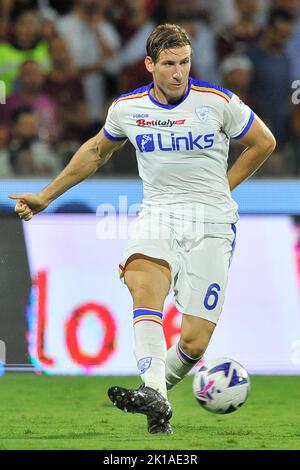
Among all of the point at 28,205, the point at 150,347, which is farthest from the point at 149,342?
the point at 28,205

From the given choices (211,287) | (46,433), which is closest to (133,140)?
(211,287)

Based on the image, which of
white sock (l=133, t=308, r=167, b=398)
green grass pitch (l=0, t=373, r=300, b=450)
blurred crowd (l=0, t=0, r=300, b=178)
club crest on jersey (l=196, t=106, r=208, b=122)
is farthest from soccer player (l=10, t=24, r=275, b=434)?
blurred crowd (l=0, t=0, r=300, b=178)

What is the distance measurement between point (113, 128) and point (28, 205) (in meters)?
0.66

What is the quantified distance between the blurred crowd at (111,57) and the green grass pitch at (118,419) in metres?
2.41

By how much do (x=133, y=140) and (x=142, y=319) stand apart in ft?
3.52

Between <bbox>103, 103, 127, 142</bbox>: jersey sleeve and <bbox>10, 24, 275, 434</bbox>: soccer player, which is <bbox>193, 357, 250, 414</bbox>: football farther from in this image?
<bbox>103, 103, 127, 142</bbox>: jersey sleeve

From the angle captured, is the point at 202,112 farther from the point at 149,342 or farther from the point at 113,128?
the point at 149,342

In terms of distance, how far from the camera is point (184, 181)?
5980 millimetres

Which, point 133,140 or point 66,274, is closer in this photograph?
point 133,140

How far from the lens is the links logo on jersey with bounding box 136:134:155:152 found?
5.95 metres

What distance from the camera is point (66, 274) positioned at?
8445 mm

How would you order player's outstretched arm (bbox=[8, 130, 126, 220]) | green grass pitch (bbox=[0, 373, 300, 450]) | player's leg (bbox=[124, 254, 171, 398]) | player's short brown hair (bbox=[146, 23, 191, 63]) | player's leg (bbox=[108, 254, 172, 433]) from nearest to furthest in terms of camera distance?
1. player's leg (bbox=[108, 254, 172, 433])
2. green grass pitch (bbox=[0, 373, 300, 450])
3. player's leg (bbox=[124, 254, 171, 398])
4. player's short brown hair (bbox=[146, 23, 191, 63])
5. player's outstretched arm (bbox=[8, 130, 126, 220])

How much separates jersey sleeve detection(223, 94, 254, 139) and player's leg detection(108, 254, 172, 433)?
855 mm

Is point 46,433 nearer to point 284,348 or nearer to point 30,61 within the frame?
point 284,348
